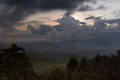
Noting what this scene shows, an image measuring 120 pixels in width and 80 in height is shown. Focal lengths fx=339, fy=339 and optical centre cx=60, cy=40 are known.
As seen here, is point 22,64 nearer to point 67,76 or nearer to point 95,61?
point 67,76

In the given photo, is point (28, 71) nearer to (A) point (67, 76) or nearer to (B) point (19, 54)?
(B) point (19, 54)

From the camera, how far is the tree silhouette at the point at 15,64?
66.6 meters

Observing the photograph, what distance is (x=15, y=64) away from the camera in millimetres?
67625

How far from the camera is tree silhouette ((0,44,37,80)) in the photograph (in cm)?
6656

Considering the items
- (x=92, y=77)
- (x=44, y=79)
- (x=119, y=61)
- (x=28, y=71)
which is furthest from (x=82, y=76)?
(x=28, y=71)

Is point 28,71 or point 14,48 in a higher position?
point 14,48

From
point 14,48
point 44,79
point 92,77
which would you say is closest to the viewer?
point 14,48

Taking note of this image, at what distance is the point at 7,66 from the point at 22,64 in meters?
3.28

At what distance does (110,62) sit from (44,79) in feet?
106

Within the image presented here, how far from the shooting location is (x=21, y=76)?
6756cm

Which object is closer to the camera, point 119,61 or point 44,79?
point 44,79

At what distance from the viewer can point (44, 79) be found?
10619 centimetres

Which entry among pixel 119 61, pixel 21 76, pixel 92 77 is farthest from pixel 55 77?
pixel 21 76

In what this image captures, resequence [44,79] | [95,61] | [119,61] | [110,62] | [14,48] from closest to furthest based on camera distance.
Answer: [14,48]
[44,79]
[119,61]
[110,62]
[95,61]
